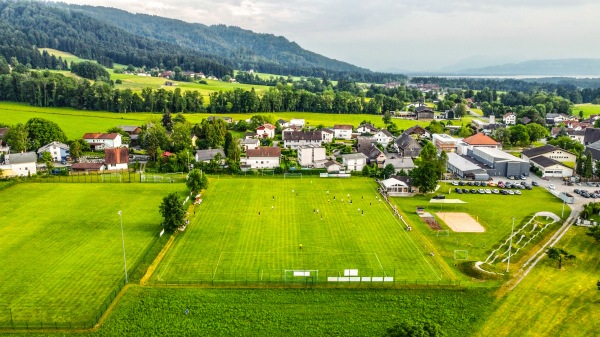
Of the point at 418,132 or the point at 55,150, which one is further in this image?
the point at 418,132

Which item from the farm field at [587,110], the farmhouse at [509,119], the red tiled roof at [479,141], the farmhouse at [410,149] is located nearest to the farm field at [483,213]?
the farmhouse at [410,149]

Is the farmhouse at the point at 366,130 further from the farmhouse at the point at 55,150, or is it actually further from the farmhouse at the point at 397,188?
the farmhouse at the point at 55,150

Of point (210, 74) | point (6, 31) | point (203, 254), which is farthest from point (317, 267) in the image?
point (6, 31)

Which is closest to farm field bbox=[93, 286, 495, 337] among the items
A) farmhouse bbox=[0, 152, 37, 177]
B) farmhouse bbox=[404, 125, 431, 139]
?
farmhouse bbox=[0, 152, 37, 177]

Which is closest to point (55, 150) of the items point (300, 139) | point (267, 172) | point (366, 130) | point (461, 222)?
point (267, 172)

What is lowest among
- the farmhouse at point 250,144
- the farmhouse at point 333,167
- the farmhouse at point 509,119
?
the farmhouse at point 333,167

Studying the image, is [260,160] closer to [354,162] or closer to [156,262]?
[354,162]
